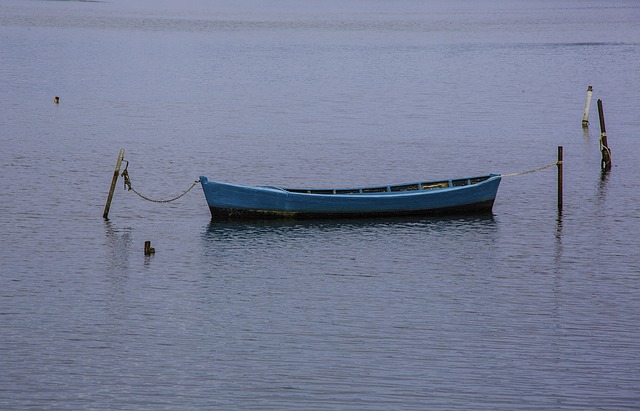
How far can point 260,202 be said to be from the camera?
121 ft

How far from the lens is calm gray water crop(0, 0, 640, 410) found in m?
22.5

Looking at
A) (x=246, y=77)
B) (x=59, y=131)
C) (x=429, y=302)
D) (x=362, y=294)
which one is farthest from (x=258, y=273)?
(x=246, y=77)

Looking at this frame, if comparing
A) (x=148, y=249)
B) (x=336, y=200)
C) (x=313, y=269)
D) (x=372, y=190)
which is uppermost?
(x=372, y=190)

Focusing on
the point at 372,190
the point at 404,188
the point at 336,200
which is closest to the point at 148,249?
the point at 336,200

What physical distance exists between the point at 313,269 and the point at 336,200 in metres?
5.50

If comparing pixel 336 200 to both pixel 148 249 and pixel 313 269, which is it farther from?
pixel 148 249

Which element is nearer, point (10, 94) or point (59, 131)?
point (59, 131)

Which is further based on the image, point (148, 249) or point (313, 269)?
point (148, 249)

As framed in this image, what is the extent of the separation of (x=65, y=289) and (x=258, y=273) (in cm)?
589

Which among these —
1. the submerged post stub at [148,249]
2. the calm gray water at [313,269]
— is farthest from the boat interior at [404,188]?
the submerged post stub at [148,249]

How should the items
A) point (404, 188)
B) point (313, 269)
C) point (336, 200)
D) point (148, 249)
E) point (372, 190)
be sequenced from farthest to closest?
point (404, 188)
point (372, 190)
point (336, 200)
point (148, 249)
point (313, 269)

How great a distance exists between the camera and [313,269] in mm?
31844

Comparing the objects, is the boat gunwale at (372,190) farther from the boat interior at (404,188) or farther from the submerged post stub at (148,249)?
the submerged post stub at (148,249)

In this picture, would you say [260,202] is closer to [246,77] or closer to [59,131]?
[59,131]
